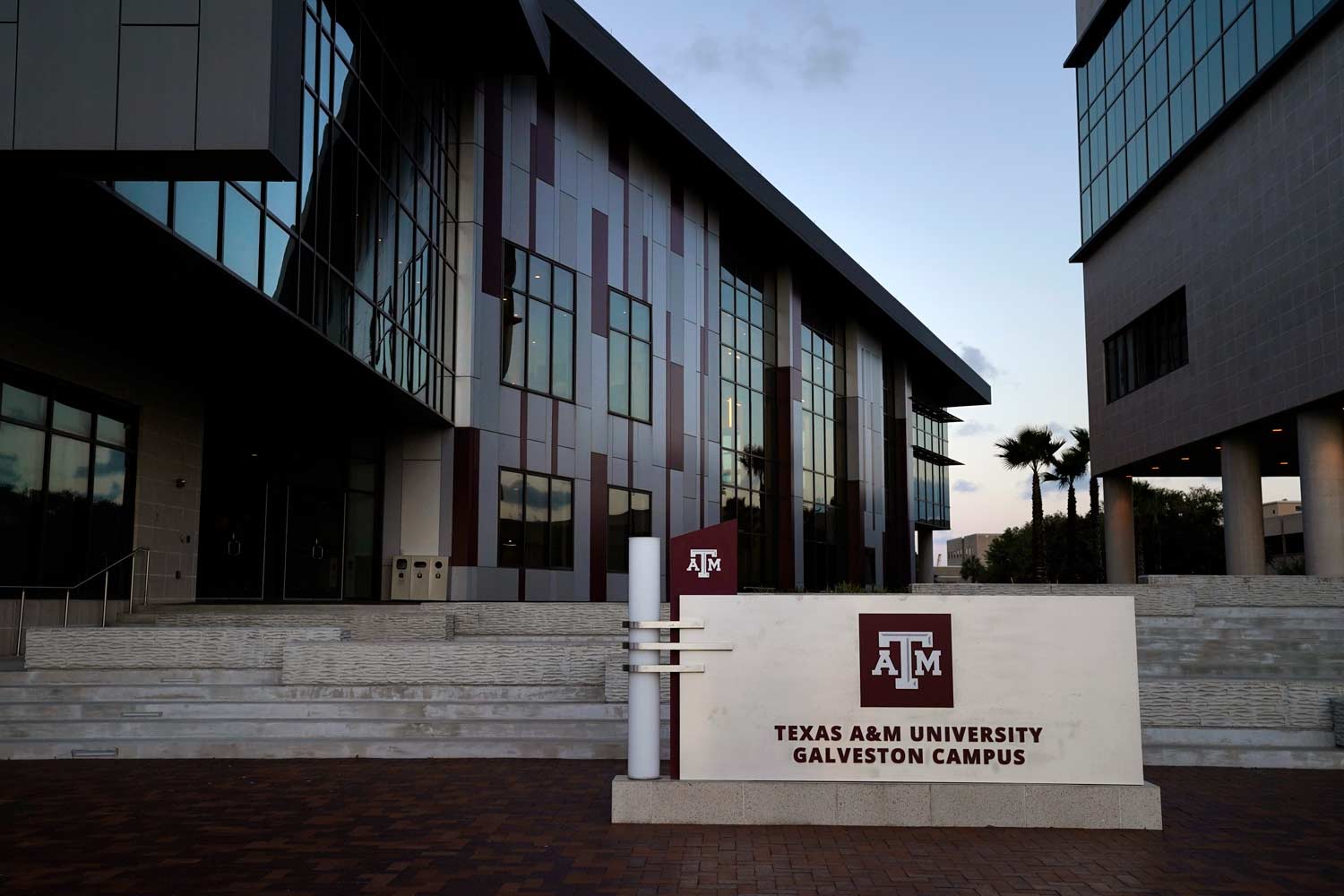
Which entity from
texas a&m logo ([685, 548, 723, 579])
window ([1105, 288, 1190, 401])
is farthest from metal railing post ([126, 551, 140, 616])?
window ([1105, 288, 1190, 401])

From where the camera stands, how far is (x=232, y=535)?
23172 mm

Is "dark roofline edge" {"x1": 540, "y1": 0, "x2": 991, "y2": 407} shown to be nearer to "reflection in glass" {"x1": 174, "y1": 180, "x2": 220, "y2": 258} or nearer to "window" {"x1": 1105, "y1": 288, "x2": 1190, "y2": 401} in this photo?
"window" {"x1": 1105, "y1": 288, "x2": 1190, "y2": 401}

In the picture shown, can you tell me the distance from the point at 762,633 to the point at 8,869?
5.03 m

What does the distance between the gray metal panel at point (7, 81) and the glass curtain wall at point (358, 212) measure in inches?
42.7

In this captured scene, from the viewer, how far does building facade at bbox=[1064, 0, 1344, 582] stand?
27672 mm

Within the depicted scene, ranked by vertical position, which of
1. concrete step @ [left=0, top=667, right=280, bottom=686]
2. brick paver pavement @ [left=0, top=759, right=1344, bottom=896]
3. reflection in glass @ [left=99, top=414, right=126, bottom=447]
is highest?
reflection in glass @ [left=99, top=414, right=126, bottom=447]

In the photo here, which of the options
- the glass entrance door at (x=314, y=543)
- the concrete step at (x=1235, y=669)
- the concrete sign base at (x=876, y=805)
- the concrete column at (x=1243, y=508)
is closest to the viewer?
the concrete sign base at (x=876, y=805)

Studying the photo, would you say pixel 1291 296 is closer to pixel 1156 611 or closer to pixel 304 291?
pixel 1156 611

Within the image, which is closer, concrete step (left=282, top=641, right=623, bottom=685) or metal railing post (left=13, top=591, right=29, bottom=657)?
concrete step (left=282, top=641, right=623, bottom=685)

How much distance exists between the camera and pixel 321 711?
12.2m

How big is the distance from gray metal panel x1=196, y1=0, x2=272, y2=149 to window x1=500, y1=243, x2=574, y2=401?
48.7 ft

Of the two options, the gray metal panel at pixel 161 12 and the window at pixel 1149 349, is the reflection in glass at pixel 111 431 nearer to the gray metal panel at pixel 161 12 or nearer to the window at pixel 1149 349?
the gray metal panel at pixel 161 12

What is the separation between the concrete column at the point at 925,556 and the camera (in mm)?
66562

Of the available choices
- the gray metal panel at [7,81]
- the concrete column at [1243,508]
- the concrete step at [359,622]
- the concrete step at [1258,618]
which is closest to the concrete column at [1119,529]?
the concrete column at [1243,508]
